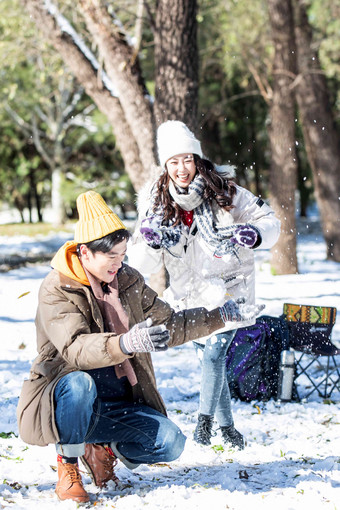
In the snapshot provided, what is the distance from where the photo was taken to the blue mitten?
347cm

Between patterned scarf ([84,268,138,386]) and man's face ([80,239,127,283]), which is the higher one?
man's face ([80,239,127,283])

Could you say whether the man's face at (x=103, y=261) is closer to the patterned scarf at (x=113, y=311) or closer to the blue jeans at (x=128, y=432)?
the patterned scarf at (x=113, y=311)

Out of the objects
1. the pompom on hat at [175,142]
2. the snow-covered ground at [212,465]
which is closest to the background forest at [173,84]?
the snow-covered ground at [212,465]

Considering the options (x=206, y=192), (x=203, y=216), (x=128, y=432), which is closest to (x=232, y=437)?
(x=128, y=432)

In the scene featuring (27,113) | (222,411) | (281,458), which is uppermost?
(27,113)

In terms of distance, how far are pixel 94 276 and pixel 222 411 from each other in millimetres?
1407

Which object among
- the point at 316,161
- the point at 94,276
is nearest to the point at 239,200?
the point at 94,276

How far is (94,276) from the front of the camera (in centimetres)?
289

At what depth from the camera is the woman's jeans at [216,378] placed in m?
3.71

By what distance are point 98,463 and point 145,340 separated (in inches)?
35.6

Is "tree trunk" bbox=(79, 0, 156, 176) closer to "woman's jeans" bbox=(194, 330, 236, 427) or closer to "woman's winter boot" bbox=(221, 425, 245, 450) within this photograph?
"woman's jeans" bbox=(194, 330, 236, 427)

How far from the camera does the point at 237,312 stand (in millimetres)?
3088

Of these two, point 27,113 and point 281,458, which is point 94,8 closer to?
point 281,458

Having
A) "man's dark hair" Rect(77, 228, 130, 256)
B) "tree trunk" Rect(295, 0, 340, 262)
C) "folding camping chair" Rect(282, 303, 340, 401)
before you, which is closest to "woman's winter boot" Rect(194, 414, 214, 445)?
"folding camping chair" Rect(282, 303, 340, 401)
